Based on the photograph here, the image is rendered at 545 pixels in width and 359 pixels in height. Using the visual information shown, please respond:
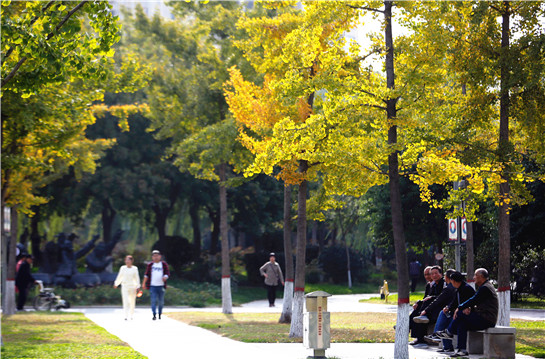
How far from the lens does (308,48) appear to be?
13.9 meters

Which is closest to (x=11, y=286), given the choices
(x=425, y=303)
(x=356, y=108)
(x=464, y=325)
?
(x=425, y=303)

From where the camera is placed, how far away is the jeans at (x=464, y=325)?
12.3m

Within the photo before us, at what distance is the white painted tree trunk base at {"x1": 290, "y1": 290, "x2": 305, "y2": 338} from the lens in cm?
1594

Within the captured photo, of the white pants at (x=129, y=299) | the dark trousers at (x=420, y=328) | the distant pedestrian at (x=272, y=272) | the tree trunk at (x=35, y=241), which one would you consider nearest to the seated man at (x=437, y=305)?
the dark trousers at (x=420, y=328)

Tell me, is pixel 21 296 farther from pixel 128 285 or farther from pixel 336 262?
pixel 336 262

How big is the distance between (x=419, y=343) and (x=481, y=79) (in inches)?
207

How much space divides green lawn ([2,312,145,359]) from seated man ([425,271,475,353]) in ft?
16.9

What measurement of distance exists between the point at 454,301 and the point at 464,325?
38.5 inches

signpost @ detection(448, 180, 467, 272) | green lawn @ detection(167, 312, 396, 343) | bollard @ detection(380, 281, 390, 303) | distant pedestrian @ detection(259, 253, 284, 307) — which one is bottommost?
green lawn @ detection(167, 312, 396, 343)

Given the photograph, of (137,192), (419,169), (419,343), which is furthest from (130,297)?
(137,192)

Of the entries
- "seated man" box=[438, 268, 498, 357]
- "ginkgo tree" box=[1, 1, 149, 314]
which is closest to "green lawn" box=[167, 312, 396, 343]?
"seated man" box=[438, 268, 498, 357]

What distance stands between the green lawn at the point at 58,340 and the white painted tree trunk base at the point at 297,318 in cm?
357

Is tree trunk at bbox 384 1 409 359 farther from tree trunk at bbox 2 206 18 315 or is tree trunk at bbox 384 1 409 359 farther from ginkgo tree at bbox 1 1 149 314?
tree trunk at bbox 2 206 18 315

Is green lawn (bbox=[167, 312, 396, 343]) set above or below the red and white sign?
below
